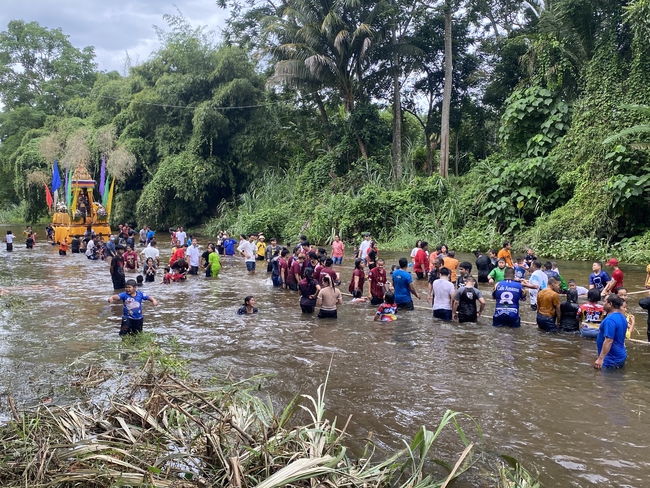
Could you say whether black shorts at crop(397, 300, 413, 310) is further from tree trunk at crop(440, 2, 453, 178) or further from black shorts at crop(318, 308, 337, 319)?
tree trunk at crop(440, 2, 453, 178)

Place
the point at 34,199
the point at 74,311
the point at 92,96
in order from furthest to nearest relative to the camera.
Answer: the point at 92,96 < the point at 34,199 < the point at 74,311

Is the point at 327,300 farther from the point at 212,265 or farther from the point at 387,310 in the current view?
the point at 212,265

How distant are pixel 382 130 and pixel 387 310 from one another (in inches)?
757

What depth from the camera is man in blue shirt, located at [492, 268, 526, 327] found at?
10148mm

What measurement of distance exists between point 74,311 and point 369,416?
834cm

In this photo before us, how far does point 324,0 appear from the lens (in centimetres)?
2814

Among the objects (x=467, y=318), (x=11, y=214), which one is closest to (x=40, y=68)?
(x=11, y=214)

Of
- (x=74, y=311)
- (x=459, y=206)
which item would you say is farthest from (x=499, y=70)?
(x=74, y=311)

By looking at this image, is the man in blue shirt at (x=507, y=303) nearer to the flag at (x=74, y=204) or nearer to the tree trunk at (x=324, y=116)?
the tree trunk at (x=324, y=116)

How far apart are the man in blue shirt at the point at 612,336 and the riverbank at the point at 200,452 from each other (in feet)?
8.57

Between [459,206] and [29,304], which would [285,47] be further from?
[29,304]

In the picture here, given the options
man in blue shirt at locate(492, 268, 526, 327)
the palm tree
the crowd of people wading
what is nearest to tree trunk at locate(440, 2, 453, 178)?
the palm tree

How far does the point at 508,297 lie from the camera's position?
10.2 metres

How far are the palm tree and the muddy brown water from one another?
1674cm
